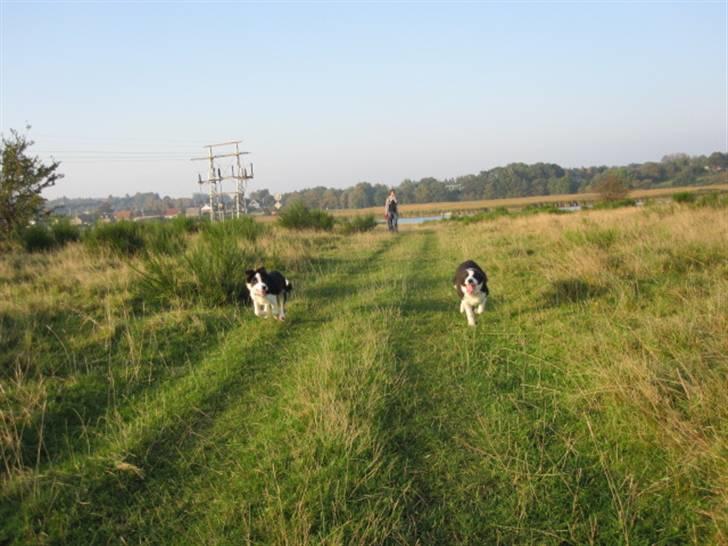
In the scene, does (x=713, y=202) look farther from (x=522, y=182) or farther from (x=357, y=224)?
(x=522, y=182)

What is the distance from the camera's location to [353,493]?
302 centimetres

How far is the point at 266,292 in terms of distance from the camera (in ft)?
23.2

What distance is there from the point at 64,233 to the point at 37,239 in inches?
35.8

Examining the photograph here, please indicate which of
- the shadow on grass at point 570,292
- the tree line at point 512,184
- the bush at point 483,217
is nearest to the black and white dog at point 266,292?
the shadow on grass at point 570,292

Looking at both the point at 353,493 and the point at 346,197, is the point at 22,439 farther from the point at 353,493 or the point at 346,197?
the point at 346,197

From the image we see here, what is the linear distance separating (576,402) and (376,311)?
3.53 m

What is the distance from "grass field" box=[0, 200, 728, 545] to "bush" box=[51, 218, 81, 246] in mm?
11496

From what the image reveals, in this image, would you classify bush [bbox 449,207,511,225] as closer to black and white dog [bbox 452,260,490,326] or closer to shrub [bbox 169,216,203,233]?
shrub [bbox 169,216,203,233]

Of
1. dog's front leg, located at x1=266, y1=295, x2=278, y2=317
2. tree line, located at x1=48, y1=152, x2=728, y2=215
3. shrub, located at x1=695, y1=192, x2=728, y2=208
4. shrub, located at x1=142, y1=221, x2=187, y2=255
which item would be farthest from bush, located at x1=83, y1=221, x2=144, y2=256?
tree line, located at x1=48, y1=152, x2=728, y2=215

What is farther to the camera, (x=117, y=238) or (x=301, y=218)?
(x=301, y=218)

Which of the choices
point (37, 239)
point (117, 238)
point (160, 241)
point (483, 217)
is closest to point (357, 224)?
point (483, 217)

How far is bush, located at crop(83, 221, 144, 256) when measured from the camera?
14953 mm

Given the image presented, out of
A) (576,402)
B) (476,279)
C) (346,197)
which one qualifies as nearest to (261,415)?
(576,402)

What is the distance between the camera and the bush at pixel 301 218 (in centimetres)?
2508
